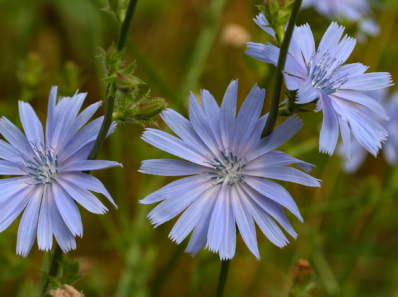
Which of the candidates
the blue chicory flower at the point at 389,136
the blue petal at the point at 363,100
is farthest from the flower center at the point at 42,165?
the blue chicory flower at the point at 389,136

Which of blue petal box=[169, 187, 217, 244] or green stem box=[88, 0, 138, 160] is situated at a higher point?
green stem box=[88, 0, 138, 160]

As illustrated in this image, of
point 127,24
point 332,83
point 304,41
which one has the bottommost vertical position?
point 127,24

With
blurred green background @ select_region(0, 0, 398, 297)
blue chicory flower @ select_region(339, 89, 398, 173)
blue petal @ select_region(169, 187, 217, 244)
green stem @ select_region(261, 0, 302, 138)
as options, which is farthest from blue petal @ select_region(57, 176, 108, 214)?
blue chicory flower @ select_region(339, 89, 398, 173)

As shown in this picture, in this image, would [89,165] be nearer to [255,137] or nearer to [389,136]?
[255,137]

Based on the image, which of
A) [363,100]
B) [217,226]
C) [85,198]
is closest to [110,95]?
[85,198]

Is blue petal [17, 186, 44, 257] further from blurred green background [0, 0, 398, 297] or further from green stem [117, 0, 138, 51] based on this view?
blurred green background [0, 0, 398, 297]
